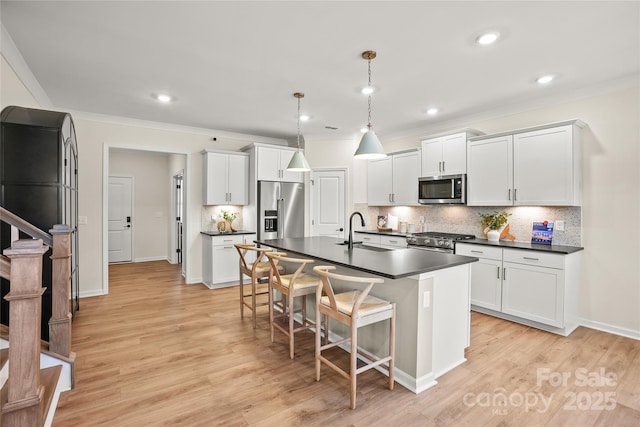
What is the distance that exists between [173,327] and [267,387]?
1.71 m

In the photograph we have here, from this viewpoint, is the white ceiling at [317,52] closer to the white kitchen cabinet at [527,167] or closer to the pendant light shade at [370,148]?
the white kitchen cabinet at [527,167]

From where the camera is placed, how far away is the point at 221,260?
522cm

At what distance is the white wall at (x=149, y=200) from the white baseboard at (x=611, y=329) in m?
8.13

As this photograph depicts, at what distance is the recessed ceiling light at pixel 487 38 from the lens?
2474 millimetres

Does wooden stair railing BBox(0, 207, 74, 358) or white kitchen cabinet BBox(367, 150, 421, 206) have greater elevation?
white kitchen cabinet BBox(367, 150, 421, 206)

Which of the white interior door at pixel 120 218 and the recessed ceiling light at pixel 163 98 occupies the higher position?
the recessed ceiling light at pixel 163 98

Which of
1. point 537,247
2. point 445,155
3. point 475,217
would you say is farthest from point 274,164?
point 537,247

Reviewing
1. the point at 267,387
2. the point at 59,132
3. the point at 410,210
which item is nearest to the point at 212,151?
the point at 59,132

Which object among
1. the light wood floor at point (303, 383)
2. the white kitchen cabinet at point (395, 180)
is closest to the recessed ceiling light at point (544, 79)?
the white kitchen cabinet at point (395, 180)

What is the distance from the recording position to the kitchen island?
2.30 metres

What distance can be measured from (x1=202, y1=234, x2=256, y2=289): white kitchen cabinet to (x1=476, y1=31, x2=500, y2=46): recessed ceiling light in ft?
14.0

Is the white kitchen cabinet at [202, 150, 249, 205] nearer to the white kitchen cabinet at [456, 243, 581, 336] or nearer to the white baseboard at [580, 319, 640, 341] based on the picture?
the white kitchen cabinet at [456, 243, 581, 336]

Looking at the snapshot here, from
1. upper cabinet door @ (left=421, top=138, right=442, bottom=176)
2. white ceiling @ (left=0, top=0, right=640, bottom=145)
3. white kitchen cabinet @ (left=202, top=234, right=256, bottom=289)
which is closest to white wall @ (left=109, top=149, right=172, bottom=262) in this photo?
white kitchen cabinet @ (left=202, top=234, right=256, bottom=289)

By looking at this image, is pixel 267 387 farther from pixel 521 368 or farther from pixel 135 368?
pixel 521 368
